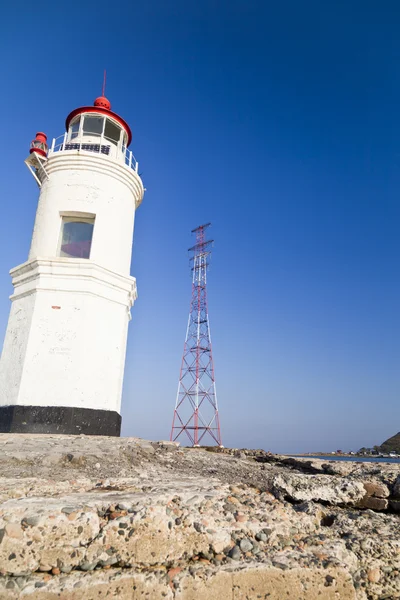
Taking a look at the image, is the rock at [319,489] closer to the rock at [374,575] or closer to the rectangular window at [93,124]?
the rock at [374,575]

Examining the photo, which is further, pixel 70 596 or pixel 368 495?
pixel 368 495

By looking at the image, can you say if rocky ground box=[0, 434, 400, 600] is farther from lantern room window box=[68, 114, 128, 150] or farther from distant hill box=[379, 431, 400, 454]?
distant hill box=[379, 431, 400, 454]

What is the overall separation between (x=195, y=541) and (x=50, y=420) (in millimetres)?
6808

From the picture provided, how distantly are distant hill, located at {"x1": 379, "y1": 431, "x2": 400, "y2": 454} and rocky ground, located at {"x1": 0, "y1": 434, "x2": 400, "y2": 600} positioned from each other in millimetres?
55182

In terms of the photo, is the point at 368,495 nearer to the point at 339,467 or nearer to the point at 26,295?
the point at 339,467

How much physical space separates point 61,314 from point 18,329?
1.19 meters

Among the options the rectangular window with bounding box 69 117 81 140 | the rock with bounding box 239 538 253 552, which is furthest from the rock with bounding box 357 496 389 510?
the rectangular window with bounding box 69 117 81 140

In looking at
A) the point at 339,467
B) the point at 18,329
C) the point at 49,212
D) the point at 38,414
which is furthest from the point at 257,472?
the point at 49,212

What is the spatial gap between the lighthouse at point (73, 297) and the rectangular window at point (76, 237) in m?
0.03

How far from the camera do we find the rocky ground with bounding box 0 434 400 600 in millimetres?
2291

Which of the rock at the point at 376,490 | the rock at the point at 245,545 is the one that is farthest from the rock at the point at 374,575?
the rock at the point at 376,490

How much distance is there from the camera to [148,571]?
93.8 inches

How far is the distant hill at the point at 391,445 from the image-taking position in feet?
168

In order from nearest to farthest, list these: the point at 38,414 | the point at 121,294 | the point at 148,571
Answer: the point at 148,571, the point at 38,414, the point at 121,294
